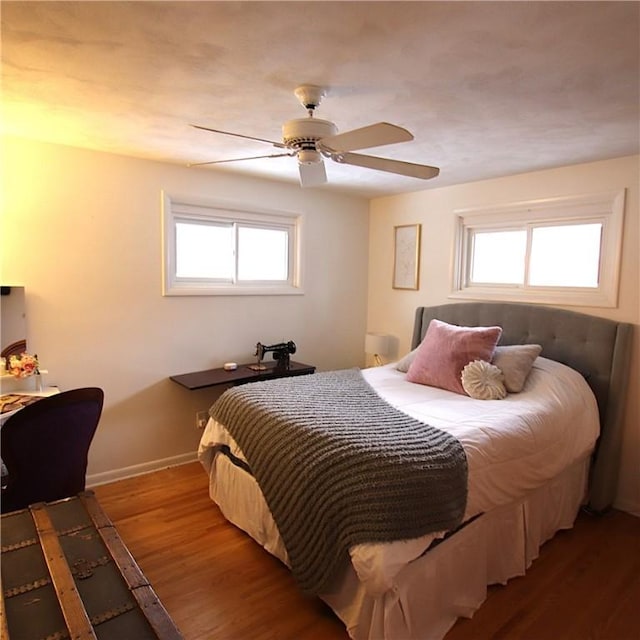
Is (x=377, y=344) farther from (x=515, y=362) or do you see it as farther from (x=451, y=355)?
(x=515, y=362)

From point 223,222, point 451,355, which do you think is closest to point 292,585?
point 451,355

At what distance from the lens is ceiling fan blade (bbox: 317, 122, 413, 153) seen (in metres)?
1.61

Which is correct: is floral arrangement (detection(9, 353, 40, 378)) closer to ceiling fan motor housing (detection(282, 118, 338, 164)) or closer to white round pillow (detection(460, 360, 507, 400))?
ceiling fan motor housing (detection(282, 118, 338, 164))

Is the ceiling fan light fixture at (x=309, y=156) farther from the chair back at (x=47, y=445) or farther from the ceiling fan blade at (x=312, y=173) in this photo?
the chair back at (x=47, y=445)

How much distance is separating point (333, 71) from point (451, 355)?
6.25ft

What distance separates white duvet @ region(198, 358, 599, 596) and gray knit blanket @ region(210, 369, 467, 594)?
0.09 m

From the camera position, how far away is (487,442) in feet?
6.64

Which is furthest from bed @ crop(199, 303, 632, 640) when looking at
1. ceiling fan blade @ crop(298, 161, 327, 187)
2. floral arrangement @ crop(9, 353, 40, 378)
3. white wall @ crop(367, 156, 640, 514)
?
ceiling fan blade @ crop(298, 161, 327, 187)

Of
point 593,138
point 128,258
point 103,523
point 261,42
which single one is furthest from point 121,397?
point 593,138

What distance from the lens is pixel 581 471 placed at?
276cm

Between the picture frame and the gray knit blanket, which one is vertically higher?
the picture frame

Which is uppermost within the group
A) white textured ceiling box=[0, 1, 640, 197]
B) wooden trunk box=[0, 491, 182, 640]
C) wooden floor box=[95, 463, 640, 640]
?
white textured ceiling box=[0, 1, 640, 197]

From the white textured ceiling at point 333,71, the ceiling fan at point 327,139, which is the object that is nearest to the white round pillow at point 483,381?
the ceiling fan at point 327,139

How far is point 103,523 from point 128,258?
2.02 m
